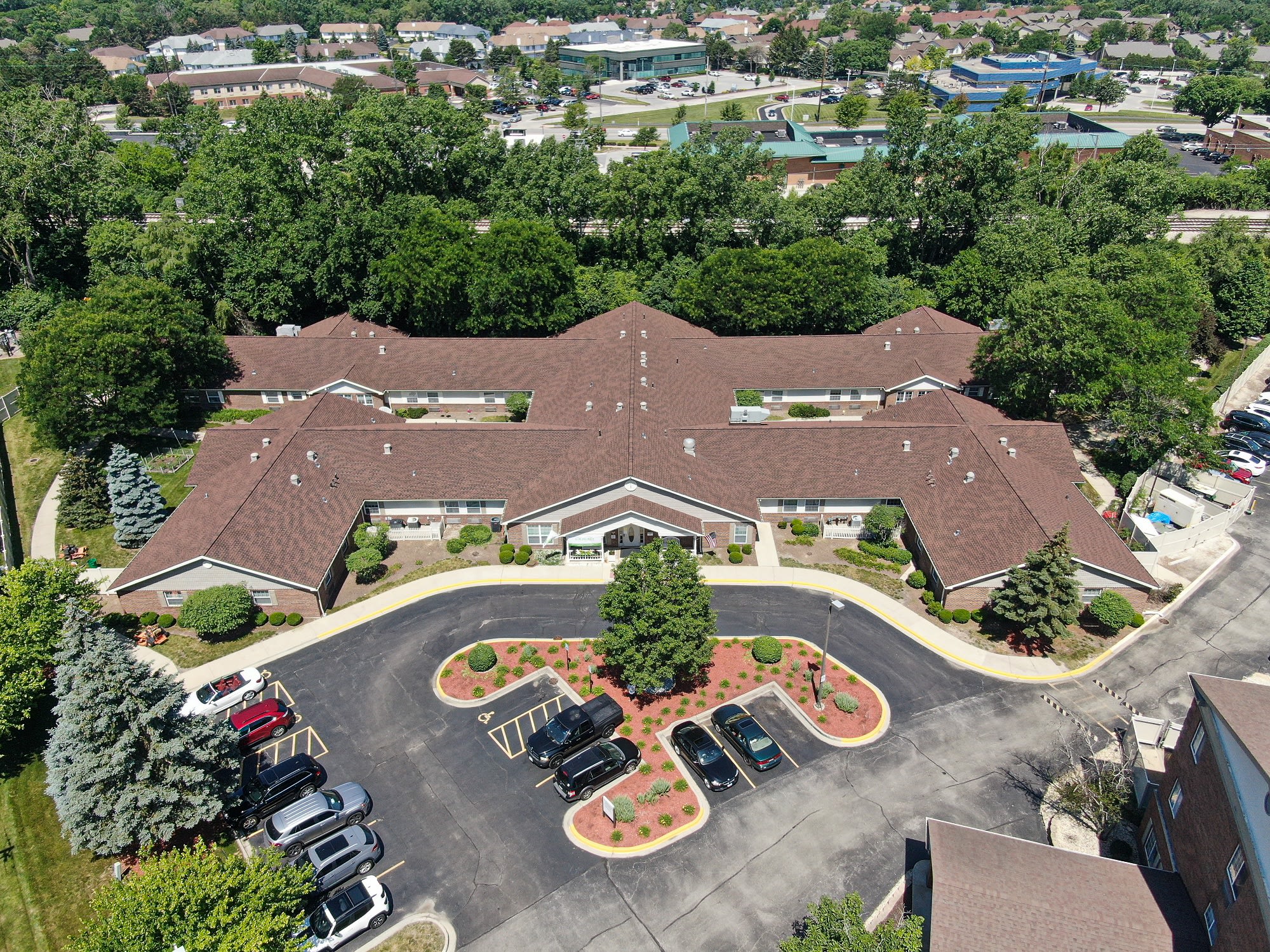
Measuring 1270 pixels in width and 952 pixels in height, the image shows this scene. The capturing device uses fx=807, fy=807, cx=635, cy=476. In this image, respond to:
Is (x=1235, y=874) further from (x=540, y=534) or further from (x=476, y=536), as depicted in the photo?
(x=476, y=536)

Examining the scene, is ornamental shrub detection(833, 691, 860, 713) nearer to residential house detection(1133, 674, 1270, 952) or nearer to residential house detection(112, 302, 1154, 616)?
residential house detection(112, 302, 1154, 616)

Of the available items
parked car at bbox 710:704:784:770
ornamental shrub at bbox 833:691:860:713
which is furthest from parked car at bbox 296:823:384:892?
ornamental shrub at bbox 833:691:860:713

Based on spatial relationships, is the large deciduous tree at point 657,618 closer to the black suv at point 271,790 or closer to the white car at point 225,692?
the black suv at point 271,790

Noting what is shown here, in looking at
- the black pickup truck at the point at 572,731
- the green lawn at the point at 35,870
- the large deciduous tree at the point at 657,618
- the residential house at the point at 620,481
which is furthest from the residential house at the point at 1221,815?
the green lawn at the point at 35,870

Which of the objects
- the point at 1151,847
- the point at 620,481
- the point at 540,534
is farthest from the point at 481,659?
the point at 1151,847

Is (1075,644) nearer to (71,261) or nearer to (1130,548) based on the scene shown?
(1130,548)

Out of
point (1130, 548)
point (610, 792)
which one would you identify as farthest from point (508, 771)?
point (1130, 548)
